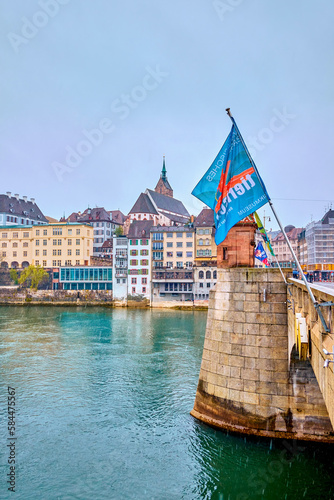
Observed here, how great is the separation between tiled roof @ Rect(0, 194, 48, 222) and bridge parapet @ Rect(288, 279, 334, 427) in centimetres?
11546

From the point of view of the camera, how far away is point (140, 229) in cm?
9650

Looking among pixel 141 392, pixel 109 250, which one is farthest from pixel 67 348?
pixel 109 250

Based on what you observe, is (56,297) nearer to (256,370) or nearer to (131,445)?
(131,445)

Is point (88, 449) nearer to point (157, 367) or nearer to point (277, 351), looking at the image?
point (277, 351)

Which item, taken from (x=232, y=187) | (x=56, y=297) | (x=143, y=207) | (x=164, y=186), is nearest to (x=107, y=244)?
(x=143, y=207)

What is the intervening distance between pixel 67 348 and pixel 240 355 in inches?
1130

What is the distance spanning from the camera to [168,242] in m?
93.9

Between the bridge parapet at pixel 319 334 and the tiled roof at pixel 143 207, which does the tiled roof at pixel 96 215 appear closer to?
the tiled roof at pixel 143 207

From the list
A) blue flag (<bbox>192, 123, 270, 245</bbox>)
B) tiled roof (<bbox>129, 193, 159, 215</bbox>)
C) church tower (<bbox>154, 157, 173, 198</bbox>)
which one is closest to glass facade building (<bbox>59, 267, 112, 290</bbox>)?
tiled roof (<bbox>129, 193, 159, 215</bbox>)

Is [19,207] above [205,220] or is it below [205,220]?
above

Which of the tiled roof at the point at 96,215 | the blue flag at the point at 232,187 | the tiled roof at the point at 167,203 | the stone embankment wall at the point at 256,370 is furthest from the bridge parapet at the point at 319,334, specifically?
the tiled roof at the point at 167,203

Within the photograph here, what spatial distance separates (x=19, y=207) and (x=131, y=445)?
4506 inches

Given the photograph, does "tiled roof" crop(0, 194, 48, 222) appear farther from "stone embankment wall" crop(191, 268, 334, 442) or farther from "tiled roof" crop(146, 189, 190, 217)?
"stone embankment wall" crop(191, 268, 334, 442)

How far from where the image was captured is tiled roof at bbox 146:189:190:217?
127m
